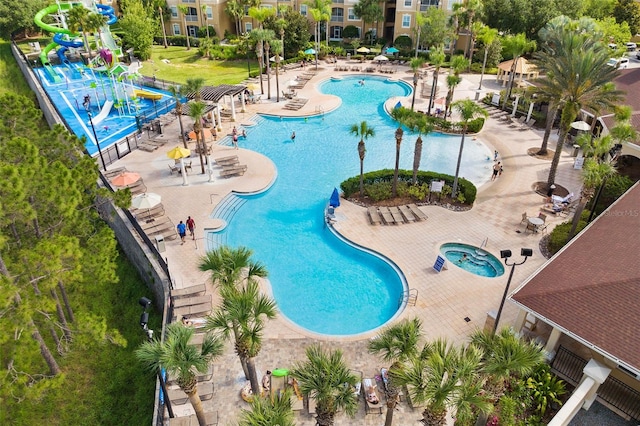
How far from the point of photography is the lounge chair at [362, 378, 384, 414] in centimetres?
1571

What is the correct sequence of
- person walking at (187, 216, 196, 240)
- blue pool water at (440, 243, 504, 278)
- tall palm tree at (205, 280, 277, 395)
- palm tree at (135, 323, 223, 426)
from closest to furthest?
palm tree at (135, 323, 223, 426), tall palm tree at (205, 280, 277, 395), blue pool water at (440, 243, 504, 278), person walking at (187, 216, 196, 240)

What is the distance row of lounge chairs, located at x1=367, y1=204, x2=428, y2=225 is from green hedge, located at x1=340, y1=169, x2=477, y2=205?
2.51m

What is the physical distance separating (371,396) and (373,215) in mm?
13618

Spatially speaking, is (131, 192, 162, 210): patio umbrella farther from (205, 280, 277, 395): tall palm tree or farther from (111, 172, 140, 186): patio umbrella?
(205, 280, 277, 395): tall palm tree

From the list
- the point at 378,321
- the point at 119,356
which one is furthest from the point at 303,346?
the point at 119,356

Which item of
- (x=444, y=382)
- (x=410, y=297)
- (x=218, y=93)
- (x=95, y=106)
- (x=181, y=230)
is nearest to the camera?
(x=444, y=382)

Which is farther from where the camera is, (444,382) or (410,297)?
(410,297)

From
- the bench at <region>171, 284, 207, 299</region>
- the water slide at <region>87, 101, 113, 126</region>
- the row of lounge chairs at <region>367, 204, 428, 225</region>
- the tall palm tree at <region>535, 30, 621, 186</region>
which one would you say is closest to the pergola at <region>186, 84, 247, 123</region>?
the water slide at <region>87, 101, 113, 126</region>

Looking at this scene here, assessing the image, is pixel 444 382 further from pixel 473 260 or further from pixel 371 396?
pixel 473 260

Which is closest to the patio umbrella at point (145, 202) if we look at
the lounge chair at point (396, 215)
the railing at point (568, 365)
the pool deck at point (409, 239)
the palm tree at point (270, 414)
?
the pool deck at point (409, 239)

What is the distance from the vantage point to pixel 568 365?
16.5 m

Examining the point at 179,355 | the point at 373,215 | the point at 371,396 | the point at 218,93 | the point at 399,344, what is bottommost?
the point at 371,396

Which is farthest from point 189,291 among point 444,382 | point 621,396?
point 621,396

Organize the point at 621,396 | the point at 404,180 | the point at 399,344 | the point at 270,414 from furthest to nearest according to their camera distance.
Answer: the point at 404,180 < the point at 621,396 < the point at 399,344 < the point at 270,414
